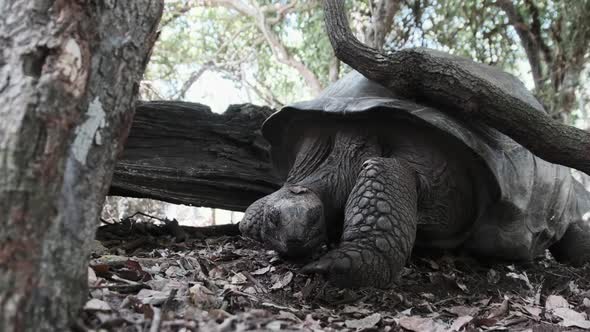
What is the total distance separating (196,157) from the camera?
3766mm

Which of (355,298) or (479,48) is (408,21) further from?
(355,298)

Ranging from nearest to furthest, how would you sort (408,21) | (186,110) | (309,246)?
(309,246)
(186,110)
(408,21)

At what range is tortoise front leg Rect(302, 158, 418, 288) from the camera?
2.12 metres

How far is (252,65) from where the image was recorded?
11.3 m

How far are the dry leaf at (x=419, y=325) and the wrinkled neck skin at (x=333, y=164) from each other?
104 centimetres

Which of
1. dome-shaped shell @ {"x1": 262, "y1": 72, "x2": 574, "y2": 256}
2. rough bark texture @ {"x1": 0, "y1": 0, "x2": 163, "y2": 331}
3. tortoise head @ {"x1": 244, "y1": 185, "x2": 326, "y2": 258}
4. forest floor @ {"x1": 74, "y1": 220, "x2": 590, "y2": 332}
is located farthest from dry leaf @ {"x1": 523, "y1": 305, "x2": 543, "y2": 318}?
rough bark texture @ {"x1": 0, "y1": 0, "x2": 163, "y2": 331}

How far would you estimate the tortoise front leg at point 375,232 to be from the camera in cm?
212

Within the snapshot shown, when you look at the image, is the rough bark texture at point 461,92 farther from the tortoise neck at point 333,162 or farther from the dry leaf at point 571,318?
the dry leaf at point 571,318

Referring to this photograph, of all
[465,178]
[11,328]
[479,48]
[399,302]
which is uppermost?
[479,48]

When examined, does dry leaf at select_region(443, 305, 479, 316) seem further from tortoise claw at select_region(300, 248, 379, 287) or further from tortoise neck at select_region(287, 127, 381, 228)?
tortoise neck at select_region(287, 127, 381, 228)

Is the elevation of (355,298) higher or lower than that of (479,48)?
lower

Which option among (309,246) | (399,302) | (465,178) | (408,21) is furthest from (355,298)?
(408,21)

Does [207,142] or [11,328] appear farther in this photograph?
[207,142]

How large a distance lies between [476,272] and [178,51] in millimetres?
8885
